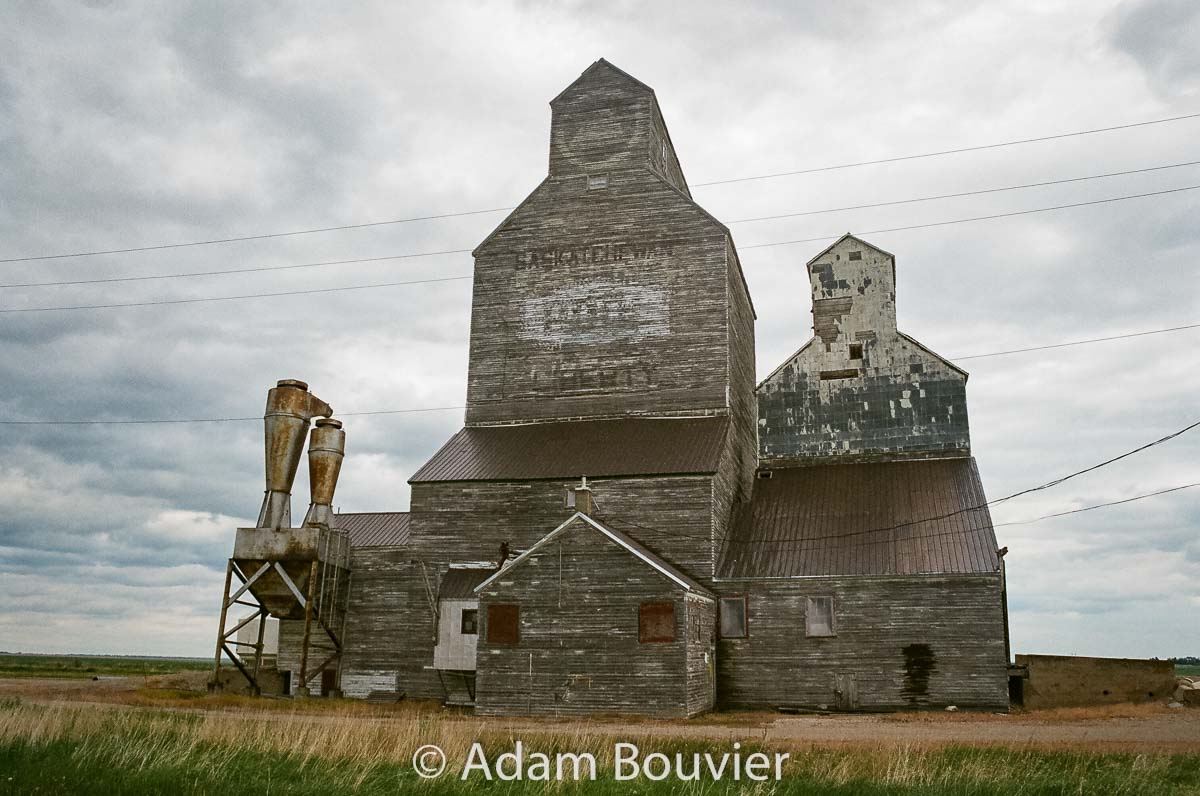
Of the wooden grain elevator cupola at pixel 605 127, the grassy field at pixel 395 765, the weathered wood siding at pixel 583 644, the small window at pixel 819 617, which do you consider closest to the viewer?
the grassy field at pixel 395 765

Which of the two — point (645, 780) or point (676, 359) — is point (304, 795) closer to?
point (645, 780)

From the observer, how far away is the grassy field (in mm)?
11711

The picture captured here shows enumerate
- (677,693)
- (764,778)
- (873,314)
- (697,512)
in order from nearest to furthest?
1. (764,778)
2. (677,693)
3. (697,512)
4. (873,314)

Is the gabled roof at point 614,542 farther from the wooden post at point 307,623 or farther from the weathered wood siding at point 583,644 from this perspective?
the wooden post at point 307,623

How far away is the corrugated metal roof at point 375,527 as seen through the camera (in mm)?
34500

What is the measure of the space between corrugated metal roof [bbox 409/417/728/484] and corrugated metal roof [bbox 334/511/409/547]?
4900 millimetres

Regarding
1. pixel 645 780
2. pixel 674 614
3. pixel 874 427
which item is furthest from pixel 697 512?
pixel 645 780

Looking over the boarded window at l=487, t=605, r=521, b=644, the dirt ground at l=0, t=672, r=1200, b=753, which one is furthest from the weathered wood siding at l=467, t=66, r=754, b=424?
the dirt ground at l=0, t=672, r=1200, b=753

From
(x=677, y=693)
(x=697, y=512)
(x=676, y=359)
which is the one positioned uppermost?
(x=676, y=359)

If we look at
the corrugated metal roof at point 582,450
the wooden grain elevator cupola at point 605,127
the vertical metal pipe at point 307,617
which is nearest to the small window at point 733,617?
the corrugated metal roof at point 582,450

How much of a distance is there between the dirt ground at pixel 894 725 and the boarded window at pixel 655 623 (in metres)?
2.14

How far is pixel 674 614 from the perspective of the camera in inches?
942

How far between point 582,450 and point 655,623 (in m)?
7.69

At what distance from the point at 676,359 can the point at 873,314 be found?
8050 mm
